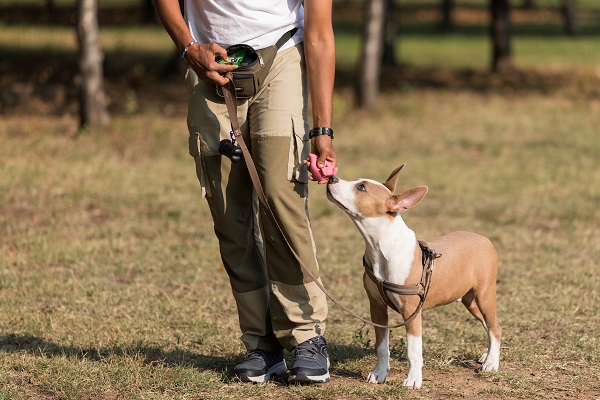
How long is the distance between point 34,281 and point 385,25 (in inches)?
785

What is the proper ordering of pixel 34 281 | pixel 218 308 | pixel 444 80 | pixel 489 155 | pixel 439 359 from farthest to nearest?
1. pixel 444 80
2. pixel 489 155
3. pixel 34 281
4. pixel 218 308
5. pixel 439 359

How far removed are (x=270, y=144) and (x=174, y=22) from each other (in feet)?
2.48

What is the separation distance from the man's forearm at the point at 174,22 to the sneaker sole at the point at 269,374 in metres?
1.69

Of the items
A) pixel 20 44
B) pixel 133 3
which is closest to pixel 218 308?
pixel 20 44

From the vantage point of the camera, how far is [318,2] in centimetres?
449

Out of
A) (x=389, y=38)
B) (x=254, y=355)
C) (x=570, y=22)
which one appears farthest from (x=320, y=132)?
(x=570, y=22)

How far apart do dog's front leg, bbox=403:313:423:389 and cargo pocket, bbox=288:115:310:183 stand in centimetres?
89

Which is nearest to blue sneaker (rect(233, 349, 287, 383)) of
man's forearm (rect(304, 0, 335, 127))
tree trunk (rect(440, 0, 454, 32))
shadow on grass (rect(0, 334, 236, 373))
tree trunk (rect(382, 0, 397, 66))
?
shadow on grass (rect(0, 334, 236, 373))

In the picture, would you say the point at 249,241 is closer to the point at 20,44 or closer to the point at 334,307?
the point at 334,307

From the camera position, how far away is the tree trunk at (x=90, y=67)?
41.7 ft

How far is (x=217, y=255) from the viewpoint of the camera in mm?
8094

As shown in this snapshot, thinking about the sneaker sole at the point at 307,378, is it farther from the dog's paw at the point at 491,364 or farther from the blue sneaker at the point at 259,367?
the dog's paw at the point at 491,364

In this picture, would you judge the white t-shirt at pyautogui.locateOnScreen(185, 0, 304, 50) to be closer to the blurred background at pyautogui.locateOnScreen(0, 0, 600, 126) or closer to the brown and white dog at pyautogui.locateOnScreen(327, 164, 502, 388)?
the brown and white dog at pyautogui.locateOnScreen(327, 164, 502, 388)

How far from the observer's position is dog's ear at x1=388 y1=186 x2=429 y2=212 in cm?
451
